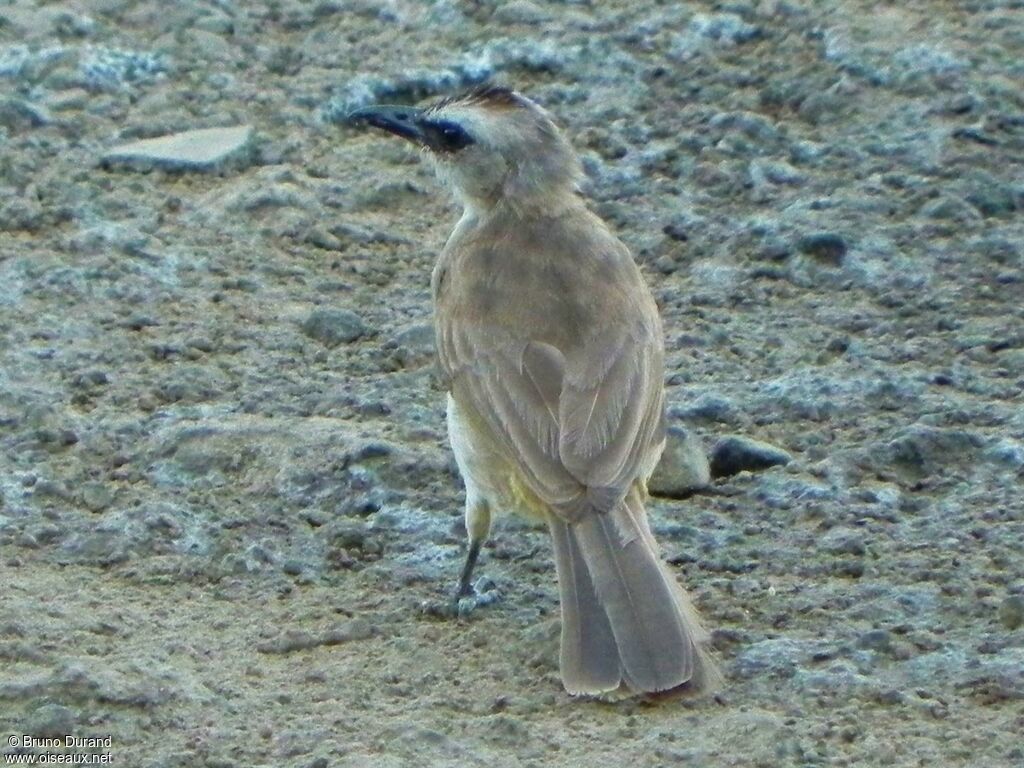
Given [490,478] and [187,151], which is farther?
[187,151]

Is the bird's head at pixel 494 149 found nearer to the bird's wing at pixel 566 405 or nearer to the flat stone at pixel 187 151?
the bird's wing at pixel 566 405

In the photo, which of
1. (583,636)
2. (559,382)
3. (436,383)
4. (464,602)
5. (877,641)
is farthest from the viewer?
(436,383)

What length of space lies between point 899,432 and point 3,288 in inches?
130

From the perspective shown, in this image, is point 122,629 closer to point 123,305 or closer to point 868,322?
point 123,305

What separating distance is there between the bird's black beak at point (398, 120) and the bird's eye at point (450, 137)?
0.22ft

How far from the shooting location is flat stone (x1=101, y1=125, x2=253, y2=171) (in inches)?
357

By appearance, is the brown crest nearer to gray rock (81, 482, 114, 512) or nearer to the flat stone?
the flat stone

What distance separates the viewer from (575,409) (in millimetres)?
6438

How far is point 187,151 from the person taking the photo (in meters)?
9.14

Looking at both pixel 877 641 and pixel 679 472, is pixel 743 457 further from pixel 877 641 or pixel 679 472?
pixel 877 641

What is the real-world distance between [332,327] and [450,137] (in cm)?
88

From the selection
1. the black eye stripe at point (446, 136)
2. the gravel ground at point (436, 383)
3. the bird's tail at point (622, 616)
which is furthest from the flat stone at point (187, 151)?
the bird's tail at point (622, 616)

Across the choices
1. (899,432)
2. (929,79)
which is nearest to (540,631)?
(899,432)

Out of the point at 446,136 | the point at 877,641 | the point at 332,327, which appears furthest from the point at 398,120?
the point at 877,641
